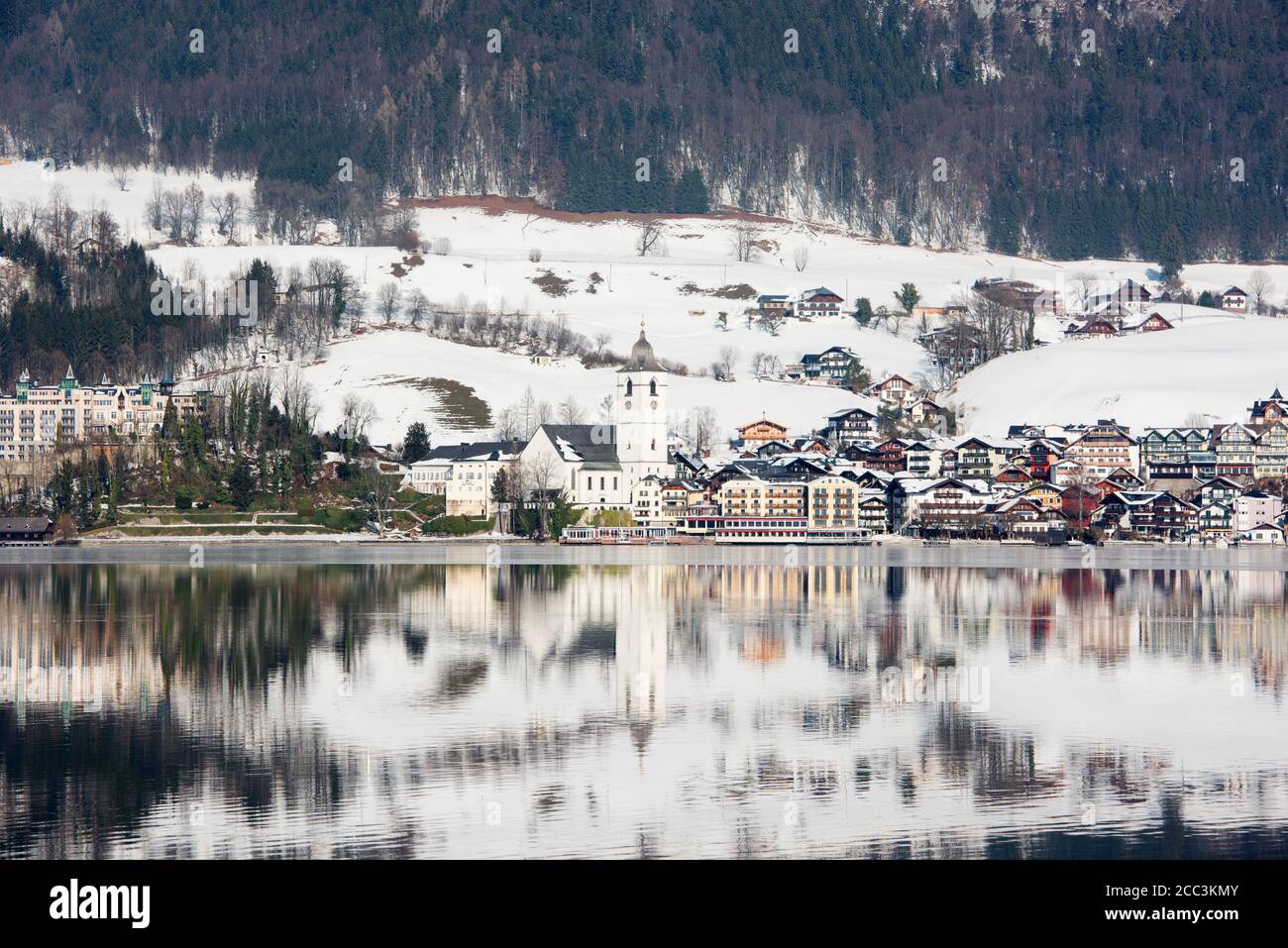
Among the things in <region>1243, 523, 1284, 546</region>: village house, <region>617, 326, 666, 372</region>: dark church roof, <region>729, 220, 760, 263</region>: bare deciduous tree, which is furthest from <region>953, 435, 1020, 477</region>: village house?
<region>729, 220, 760, 263</region>: bare deciduous tree

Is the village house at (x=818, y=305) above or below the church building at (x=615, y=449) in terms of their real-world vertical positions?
above

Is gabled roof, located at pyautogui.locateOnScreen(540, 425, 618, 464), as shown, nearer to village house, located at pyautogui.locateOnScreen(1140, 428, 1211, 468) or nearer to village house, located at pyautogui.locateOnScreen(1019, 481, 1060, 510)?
village house, located at pyautogui.locateOnScreen(1019, 481, 1060, 510)

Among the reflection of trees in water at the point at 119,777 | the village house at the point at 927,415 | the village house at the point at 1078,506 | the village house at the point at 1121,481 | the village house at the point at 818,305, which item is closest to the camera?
the reflection of trees in water at the point at 119,777

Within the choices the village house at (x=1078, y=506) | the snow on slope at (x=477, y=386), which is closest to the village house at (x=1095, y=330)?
the snow on slope at (x=477, y=386)

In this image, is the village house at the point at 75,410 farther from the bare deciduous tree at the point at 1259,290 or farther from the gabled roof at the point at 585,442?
the bare deciduous tree at the point at 1259,290

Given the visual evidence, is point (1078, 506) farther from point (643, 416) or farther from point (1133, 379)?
point (1133, 379)

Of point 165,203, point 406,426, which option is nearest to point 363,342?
point 406,426
